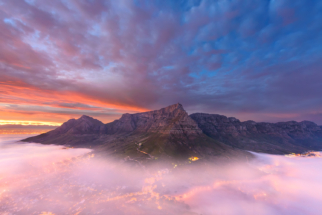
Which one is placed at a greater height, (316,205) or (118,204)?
(118,204)

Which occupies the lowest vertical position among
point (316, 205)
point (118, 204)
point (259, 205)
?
point (316, 205)

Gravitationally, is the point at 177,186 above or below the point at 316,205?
above

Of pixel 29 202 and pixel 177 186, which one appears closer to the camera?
pixel 29 202

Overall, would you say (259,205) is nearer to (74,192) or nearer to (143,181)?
(143,181)

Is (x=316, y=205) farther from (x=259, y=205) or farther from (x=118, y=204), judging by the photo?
(x=118, y=204)

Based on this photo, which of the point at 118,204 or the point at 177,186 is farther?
the point at 177,186

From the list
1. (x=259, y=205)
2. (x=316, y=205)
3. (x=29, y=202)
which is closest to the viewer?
(x=29, y=202)

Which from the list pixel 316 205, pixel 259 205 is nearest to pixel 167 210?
pixel 259 205

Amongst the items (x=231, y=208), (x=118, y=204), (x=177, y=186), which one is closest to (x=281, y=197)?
(x=231, y=208)

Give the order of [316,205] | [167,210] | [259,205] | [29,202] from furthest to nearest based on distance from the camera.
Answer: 1. [316,205]
2. [259,205]
3. [29,202]
4. [167,210]
